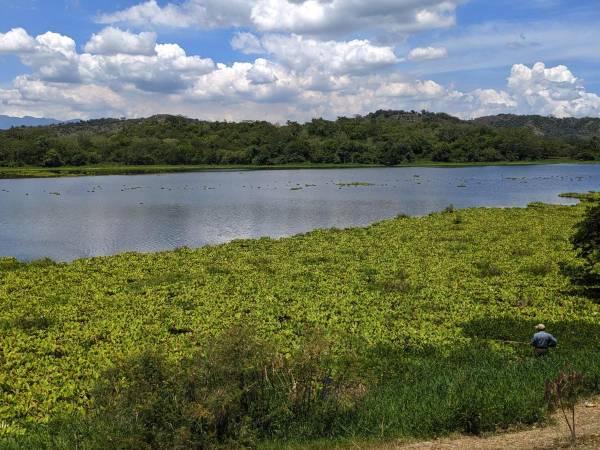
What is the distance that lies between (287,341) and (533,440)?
830cm

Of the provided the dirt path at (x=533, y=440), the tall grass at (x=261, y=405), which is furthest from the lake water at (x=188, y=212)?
the dirt path at (x=533, y=440)

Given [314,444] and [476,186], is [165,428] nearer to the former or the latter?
[314,444]

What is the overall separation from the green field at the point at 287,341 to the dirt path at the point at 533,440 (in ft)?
1.38

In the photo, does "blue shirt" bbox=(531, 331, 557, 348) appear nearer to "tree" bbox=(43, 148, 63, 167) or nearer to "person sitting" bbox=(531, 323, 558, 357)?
"person sitting" bbox=(531, 323, 558, 357)

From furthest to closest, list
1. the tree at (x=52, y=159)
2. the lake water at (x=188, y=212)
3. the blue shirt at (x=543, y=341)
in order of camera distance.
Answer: the tree at (x=52, y=159), the lake water at (x=188, y=212), the blue shirt at (x=543, y=341)

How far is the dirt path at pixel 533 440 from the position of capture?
864 cm

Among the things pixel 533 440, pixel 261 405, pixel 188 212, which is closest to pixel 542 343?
pixel 533 440

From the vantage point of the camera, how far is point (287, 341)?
1617 cm

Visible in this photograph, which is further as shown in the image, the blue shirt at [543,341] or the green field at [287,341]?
the blue shirt at [543,341]

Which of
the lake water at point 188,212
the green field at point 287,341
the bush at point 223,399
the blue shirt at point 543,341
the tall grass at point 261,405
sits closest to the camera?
the bush at point 223,399

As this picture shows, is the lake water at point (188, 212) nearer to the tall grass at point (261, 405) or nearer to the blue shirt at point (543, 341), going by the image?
the tall grass at point (261, 405)

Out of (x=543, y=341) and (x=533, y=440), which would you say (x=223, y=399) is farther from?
(x=543, y=341)

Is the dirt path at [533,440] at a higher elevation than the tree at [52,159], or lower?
lower

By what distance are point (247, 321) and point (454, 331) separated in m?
6.67
